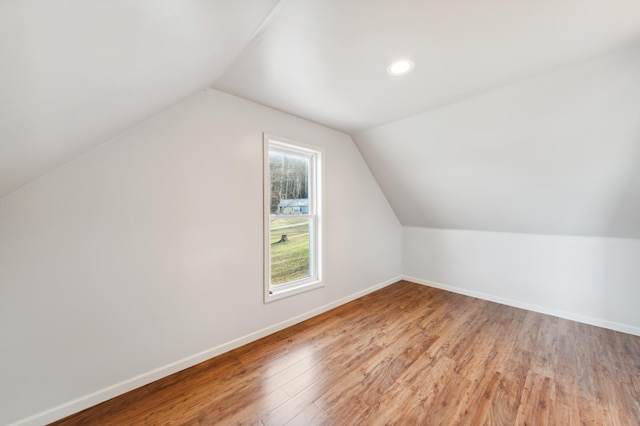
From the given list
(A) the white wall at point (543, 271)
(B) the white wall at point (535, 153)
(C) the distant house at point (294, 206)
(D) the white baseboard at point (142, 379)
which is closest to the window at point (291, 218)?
(C) the distant house at point (294, 206)

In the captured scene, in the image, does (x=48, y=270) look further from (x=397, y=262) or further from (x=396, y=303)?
(x=397, y=262)

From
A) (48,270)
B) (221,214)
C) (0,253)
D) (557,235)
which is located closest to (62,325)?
(48,270)

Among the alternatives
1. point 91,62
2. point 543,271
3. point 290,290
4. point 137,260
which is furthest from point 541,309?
point 91,62

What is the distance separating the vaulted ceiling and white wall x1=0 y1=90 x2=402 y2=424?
20 centimetres

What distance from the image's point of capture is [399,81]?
1.97 metres

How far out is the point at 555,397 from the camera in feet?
5.58

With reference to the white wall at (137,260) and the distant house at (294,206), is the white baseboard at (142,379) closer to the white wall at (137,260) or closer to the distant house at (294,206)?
the white wall at (137,260)

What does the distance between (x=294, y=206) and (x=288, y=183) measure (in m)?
0.28

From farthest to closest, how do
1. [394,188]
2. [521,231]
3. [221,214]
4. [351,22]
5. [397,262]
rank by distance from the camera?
[397,262] < [394,188] < [521,231] < [221,214] < [351,22]

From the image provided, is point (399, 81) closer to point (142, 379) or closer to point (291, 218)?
point (291, 218)

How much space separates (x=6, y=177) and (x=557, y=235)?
15.8 ft

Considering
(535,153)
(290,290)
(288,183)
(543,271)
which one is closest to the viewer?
(535,153)

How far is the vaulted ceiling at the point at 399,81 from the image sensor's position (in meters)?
0.79

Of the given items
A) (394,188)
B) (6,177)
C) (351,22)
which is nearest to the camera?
(6,177)
